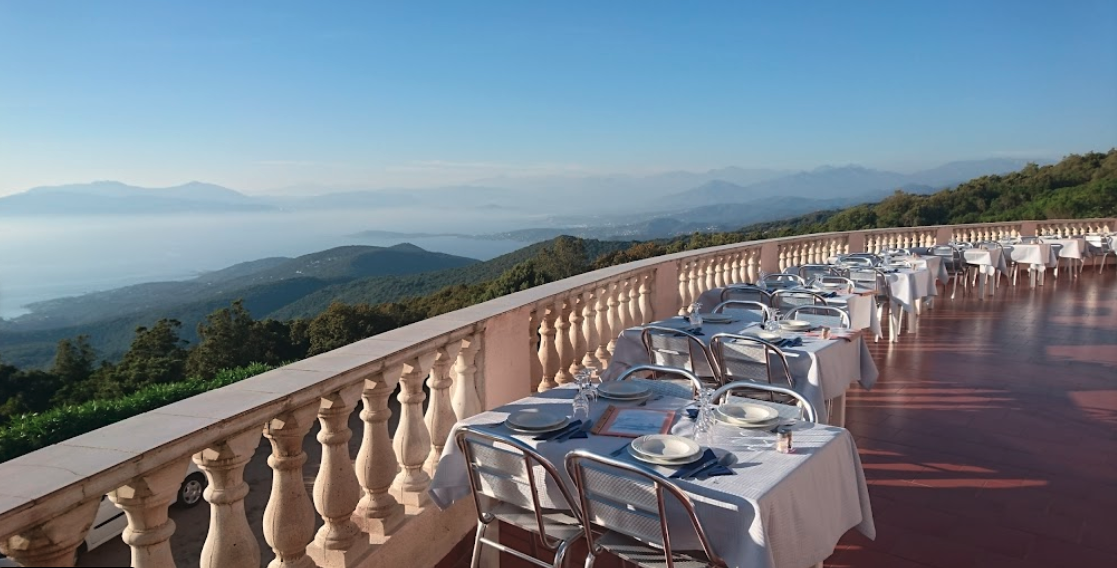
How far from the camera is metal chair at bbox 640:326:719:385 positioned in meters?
4.25

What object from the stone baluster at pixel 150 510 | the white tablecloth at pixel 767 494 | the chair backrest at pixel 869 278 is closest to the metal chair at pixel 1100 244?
the chair backrest at pixel 869 278

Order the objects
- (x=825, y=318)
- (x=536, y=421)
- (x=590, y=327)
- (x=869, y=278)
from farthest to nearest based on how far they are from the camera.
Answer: (x=869, y=278)
(x=825, y=318)
(x=590, y=327)
(x=536, y=421)

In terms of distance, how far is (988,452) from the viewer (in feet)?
13.4

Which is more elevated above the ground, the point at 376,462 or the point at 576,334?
the point at 576,334

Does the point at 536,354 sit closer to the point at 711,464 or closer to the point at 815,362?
the point at 815,362

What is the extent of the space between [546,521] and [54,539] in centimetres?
145

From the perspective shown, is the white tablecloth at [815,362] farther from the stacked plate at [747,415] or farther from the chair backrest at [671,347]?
the stacked plate at [747,415]

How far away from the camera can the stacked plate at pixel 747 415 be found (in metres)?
2.37

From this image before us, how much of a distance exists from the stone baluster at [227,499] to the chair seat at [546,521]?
88 cm

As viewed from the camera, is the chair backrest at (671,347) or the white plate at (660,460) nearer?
the white plate at (660,460)

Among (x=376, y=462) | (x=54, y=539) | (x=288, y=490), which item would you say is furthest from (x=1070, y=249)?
(x=54, y=539)

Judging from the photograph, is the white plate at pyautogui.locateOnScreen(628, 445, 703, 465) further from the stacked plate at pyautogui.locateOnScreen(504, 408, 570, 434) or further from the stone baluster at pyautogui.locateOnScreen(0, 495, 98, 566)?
the stone baluster at pyautogui.locateOnScreen(0, 495, 98, 566)

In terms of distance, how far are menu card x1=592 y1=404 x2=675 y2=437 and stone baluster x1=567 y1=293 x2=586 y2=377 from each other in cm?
182

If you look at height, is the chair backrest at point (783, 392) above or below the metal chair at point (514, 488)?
above
